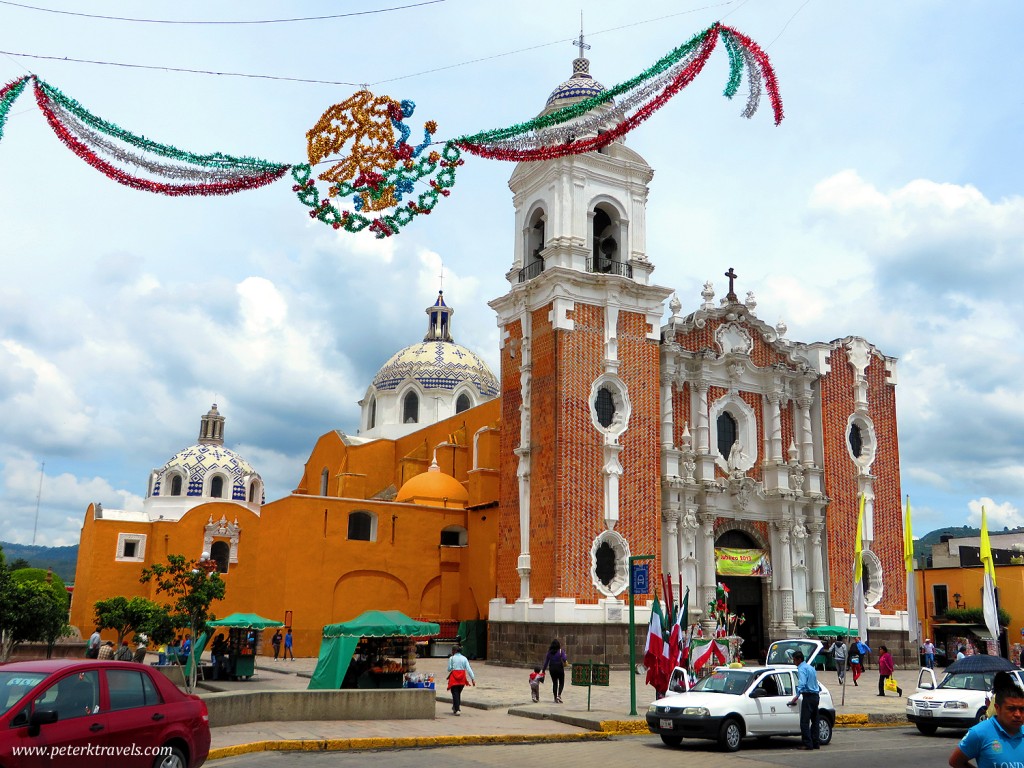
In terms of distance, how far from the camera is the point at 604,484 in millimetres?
29641

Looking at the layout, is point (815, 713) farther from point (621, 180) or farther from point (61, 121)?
point (621, 180)

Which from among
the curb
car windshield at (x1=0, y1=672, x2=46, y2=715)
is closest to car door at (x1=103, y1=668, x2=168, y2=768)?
car windshield at (x1=0, y1=672, x2=46, y2=715)

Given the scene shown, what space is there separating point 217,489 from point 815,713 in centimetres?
4247

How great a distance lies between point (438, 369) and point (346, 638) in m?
29.0

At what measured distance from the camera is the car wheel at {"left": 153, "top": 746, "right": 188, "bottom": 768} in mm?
8773

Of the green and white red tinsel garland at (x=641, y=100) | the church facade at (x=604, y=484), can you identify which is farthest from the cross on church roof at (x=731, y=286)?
the green and white red tinsel garland at (x=641, y=100)

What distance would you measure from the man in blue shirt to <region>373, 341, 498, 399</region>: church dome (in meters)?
32.7

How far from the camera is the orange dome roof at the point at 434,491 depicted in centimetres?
3559

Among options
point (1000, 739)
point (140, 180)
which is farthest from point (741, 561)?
point (1000, 739)

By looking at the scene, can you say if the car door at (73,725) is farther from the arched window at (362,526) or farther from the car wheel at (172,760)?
the arched window at (362,526)

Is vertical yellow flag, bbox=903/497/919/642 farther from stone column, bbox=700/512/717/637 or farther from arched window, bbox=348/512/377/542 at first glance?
arched window, bbox=348/512/377/542

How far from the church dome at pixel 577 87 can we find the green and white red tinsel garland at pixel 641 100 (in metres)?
20.2

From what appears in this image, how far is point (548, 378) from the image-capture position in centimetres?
3014

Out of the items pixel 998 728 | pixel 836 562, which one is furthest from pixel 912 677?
pixel 998 728
